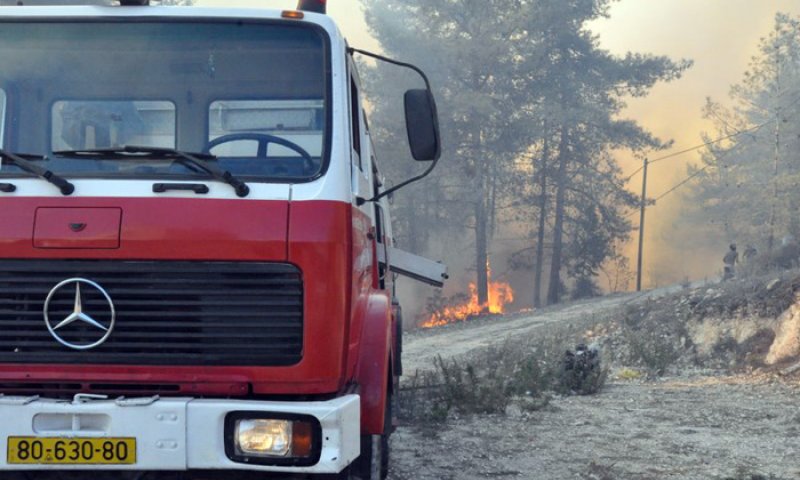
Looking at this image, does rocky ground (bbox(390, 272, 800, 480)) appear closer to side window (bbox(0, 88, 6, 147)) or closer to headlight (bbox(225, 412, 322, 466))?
headlight (bbox(225, 412, 322, 466))

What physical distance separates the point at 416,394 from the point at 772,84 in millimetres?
41199

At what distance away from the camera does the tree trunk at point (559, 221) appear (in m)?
38.5

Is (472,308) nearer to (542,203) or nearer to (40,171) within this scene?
(542,203)

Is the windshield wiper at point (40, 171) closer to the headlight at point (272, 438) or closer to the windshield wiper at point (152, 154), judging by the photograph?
the windshield wiper at point (152, 154)

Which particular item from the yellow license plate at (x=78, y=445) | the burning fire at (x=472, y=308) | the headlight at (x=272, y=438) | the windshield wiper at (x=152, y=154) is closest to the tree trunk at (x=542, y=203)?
the burning fire at (x=472, y=308)

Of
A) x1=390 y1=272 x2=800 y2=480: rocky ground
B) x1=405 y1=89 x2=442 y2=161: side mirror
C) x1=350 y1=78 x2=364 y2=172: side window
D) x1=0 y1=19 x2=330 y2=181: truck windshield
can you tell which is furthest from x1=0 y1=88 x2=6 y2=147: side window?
x1=390 y1=272 x2=800 y2=480: rocky ground

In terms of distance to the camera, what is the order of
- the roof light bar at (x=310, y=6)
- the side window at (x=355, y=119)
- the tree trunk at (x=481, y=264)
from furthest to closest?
1. the tree trunk at (x=481, y=264)
2. the side window at (x=355, y=119)
3. the roof light bar at (x=310, y=6)

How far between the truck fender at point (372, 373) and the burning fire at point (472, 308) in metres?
27.5

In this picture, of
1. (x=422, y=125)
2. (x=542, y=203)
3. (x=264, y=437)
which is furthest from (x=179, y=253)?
(x=542, y=203)

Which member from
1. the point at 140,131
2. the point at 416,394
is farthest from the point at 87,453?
the point at 416,394

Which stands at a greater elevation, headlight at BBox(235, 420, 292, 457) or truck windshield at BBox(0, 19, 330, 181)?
truck windshield at BBox(0, 19, 330, 181)

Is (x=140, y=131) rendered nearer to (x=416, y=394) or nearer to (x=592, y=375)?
(x=416, y=394)

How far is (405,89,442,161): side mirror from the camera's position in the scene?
489 cm

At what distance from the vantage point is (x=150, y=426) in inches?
152
